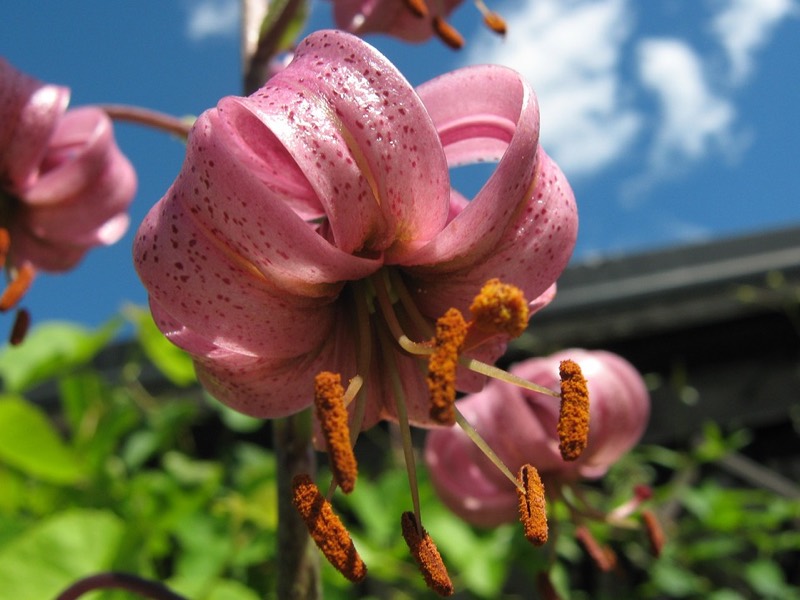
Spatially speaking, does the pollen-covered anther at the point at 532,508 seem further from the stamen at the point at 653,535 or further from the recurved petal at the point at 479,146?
the stamen at the point at 653,535

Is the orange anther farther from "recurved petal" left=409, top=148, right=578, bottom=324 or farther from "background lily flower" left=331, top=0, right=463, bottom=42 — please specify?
"recurved petal" left=409, top=148, right=578, bottom=324

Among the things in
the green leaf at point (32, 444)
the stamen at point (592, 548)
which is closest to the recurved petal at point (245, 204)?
the stamen at point (592, 548)

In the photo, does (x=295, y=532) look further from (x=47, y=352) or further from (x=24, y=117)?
(x=47, y=352)

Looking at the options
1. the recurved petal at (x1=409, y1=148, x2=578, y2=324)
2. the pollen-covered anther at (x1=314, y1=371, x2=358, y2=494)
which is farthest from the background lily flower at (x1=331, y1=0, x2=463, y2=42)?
the pollen-covered anther at (x1=314, y1=371, x2=358, y2=494)

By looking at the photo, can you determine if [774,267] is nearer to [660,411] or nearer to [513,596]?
[660,411]

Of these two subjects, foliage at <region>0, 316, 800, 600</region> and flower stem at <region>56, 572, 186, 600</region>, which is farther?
foliage at <region>0, 316, 800, 600</region>

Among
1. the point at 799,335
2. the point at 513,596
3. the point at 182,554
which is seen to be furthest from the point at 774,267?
the point at 182,554
